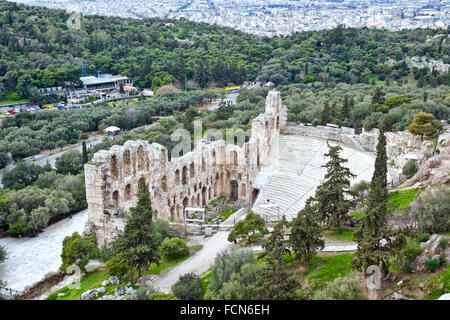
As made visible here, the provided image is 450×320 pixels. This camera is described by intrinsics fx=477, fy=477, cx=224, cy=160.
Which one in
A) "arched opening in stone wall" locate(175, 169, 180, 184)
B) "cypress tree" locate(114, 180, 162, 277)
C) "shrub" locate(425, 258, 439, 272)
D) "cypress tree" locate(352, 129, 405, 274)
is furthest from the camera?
"arched opening in stone wall" locate(175, 169, 180, 184)

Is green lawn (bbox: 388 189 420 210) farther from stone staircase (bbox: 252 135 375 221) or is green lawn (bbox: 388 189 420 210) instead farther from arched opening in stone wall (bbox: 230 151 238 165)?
arched opening in stone wall (bbox: 230 151 238 165)

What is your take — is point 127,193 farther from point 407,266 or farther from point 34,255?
point 407,266

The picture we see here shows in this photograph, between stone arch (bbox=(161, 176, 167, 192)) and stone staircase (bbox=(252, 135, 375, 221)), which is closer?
stone arch (bbox=(161, 176, 167, 192))

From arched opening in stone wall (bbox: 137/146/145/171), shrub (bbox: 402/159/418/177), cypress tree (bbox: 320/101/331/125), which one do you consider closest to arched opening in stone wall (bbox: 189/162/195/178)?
arched opening in stone wall (bbox: 137/146/145/171)

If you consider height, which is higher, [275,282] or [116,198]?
[275,282]

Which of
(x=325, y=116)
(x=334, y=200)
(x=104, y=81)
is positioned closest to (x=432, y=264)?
(x=334, y=200)

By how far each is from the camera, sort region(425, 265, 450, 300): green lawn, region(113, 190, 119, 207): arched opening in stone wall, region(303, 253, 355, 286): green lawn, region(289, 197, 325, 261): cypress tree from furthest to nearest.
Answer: region(113, 190, 119, 207): arched opening in stone wall
region(289, 197, 325, 261): cypress tree
region(303, 253, 355, 286): green lawn
region(425, 265, 450, 300): green lawn
